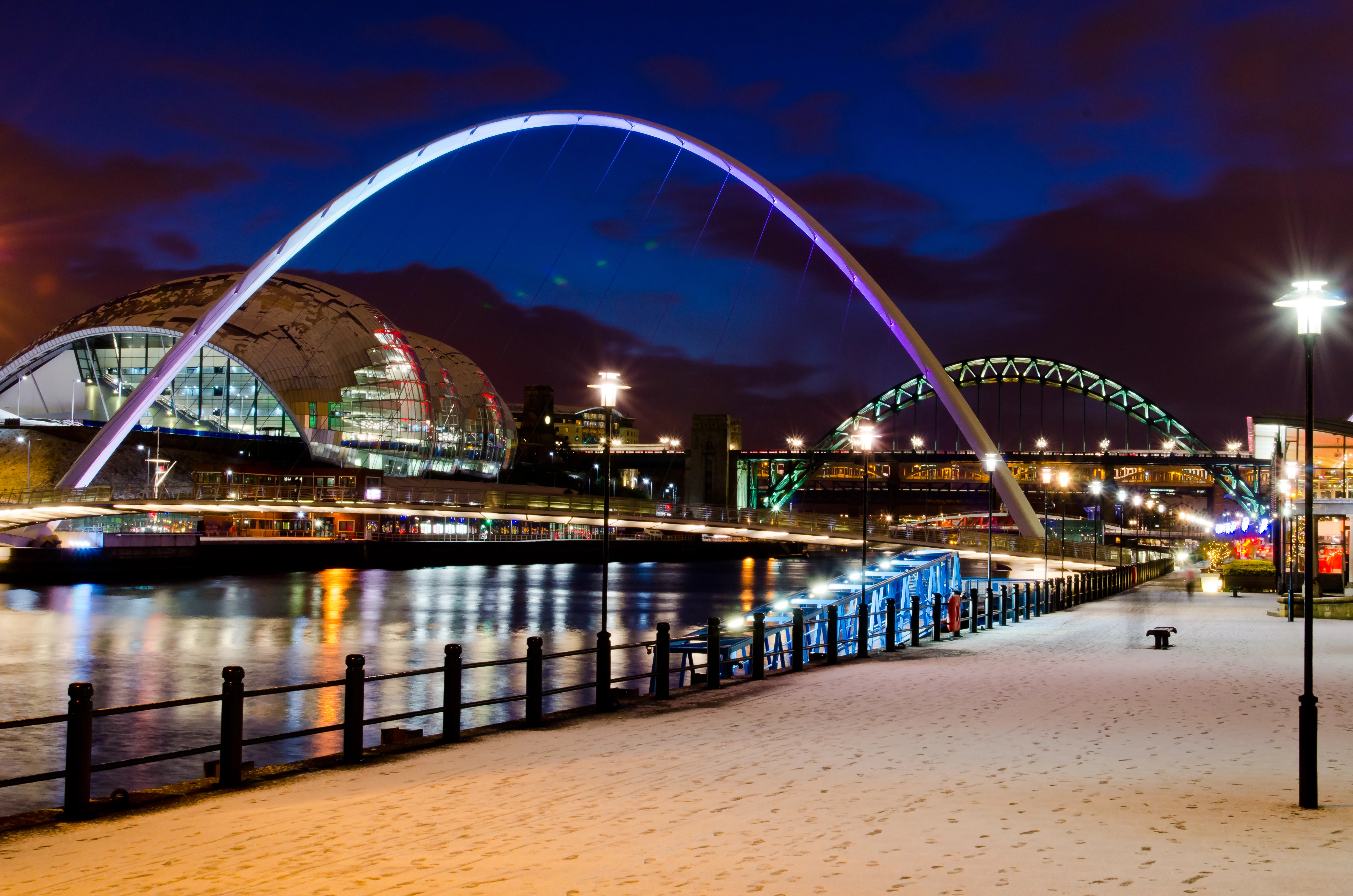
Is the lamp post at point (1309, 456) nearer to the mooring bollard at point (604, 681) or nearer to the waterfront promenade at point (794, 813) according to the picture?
the waterfront promenade at point (794, 813)

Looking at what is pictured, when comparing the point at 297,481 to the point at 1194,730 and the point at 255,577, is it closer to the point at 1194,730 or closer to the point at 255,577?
the point at 255,577

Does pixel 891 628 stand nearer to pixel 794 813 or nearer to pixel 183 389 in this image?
pixel 794 813

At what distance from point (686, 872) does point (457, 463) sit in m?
127

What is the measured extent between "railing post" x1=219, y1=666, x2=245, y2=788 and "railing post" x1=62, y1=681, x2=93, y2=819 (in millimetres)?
1244

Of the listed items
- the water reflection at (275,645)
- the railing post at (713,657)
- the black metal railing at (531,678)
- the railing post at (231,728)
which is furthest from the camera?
the water reflection at (275,645)


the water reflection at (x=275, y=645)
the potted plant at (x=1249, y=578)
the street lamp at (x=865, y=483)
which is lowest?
the water reflection at (x=275, y=645)

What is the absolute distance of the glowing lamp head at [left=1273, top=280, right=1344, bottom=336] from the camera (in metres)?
10.9

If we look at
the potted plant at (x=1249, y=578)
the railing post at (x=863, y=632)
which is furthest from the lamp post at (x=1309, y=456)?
the potted plant at (x=1249, y=578)

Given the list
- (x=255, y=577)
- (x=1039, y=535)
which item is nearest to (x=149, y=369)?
(x=255, y=577)

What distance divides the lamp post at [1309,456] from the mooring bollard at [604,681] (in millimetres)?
9141

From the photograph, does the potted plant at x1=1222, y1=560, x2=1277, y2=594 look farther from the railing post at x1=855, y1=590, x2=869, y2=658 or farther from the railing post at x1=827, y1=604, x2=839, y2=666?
the railing post at x1=827, y1=604, x2=839, y2=666

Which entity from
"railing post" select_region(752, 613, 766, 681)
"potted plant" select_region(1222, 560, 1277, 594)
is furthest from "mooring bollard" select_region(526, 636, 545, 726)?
"potted plant" select_region(1222, 560, 1277, 594)

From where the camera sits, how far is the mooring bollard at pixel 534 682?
1519 centimetres

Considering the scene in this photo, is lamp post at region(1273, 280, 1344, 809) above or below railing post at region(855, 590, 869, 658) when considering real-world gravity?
above
